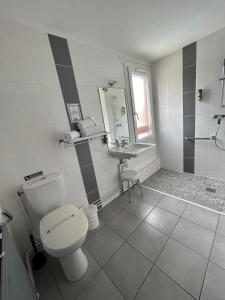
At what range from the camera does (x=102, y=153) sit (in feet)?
6.73

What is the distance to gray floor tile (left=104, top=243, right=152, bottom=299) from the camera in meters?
1.13

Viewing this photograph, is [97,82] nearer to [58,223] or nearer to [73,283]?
[58,223]

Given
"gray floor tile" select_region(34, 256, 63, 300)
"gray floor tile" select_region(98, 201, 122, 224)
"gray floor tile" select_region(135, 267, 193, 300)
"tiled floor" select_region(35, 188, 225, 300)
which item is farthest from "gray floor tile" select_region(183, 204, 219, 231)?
"gray floor tile" select_region(34, 256, 63, 300)

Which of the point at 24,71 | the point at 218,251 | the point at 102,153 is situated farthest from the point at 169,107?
the point at 24,71

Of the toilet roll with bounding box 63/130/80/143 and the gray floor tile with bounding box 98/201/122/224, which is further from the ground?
the toilet roll with bounding box 63/130/80/143

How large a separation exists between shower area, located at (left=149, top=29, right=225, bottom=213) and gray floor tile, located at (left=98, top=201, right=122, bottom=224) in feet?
2.68

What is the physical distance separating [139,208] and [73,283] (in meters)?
1.14

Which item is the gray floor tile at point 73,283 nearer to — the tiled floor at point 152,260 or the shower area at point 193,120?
the tiled floor at point 152,260

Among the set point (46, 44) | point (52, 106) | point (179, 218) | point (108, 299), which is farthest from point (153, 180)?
point (46, 44)

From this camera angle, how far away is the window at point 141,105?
8.18 feet

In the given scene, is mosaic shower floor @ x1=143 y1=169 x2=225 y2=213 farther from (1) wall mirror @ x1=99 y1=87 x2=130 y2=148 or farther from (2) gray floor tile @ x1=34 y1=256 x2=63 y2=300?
(2) gray floor tile @ x1=34 y1=256 x2=63 y2=300

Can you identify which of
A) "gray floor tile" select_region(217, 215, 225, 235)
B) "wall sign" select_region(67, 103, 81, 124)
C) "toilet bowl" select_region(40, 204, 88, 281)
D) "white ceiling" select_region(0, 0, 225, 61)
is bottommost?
"gray floor tile" select_region(217, 215, 225, 235)

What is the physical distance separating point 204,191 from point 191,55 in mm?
2174

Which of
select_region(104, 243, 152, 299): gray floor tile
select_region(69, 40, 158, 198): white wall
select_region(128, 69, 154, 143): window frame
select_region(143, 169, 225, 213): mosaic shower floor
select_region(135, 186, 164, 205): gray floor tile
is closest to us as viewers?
select_region(104, 243, 152, 299): gray floor tile
